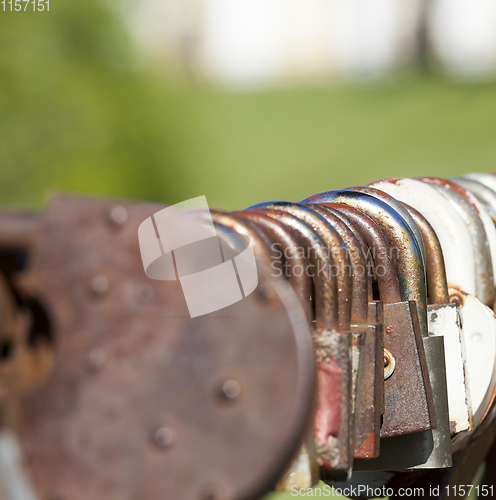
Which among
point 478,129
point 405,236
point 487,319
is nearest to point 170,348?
point 405,236

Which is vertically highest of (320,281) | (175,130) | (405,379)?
(175,130)

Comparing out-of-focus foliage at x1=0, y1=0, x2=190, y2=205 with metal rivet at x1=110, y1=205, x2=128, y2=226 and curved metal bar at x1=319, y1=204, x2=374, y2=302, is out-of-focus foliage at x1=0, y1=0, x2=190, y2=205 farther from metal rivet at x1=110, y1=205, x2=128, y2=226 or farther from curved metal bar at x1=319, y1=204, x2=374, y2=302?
metal rivet at x1=110, y1=205, x2=128, y2=226

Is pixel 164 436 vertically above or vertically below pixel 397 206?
below

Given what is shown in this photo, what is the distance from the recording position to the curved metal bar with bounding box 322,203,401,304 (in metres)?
0.66

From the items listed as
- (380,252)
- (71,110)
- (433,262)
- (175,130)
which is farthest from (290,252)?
(175,130)

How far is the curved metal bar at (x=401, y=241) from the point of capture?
684mm

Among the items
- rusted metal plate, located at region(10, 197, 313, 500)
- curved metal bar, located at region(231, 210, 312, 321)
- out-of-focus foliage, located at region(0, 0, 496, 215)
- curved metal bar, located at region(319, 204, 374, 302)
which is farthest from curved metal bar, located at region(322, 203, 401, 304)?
out-of-focus foliage, located at region(0, 0, 496, 215)

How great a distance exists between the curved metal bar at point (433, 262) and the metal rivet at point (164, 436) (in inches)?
17.5

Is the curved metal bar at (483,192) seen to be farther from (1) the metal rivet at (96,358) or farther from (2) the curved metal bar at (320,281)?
Result: (1) the metal rivet at (96,358)

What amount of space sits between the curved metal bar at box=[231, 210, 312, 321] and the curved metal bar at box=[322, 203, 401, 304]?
0.12 m

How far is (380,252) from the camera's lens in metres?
0.67

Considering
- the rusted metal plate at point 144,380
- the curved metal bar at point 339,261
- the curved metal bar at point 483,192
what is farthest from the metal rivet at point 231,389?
the curved metal bar at point 483,192

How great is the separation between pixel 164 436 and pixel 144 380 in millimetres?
34

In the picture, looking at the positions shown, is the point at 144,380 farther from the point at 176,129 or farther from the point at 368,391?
the point at 176,129
